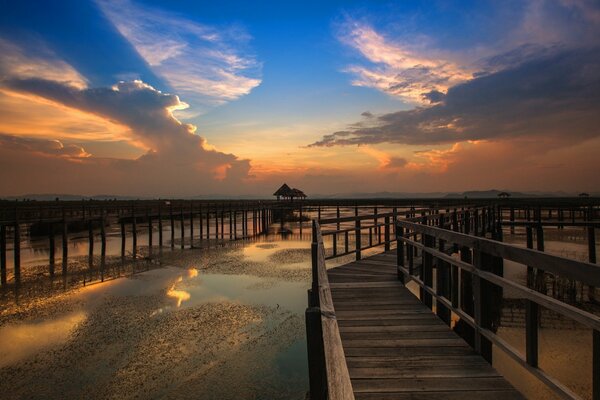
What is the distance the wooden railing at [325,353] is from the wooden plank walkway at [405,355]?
102 centimetres

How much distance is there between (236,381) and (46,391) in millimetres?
3096

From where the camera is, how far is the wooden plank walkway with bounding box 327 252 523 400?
10.2 feet

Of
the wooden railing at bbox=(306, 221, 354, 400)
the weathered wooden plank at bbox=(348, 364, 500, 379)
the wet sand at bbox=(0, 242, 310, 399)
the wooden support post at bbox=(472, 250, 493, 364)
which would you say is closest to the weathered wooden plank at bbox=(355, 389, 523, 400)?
the weathered wooden plank at bbox=(348, 364, 500, 379)

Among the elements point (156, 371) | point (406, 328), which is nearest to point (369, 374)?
point (406, 328)

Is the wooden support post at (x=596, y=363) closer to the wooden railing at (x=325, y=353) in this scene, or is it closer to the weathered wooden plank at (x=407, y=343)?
the wooden railing at (x=325, y=353)

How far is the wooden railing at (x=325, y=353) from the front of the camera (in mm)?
1228

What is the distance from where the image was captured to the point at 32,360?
7348 mm

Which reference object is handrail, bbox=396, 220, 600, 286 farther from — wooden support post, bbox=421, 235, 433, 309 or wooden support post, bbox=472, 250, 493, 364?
wooden support post, bbox=421, 235, 433, 309

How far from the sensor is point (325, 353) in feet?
4.91

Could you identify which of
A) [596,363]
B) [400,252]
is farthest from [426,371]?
[400,252]

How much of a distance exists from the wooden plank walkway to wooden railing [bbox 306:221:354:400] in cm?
102

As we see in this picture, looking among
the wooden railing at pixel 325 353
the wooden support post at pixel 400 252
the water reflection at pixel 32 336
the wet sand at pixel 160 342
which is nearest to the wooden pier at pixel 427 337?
the wooden railing at pixel 325 353

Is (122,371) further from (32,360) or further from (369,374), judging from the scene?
(369,374)

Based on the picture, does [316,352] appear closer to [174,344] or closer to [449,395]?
[449,395]
